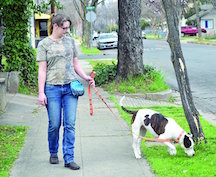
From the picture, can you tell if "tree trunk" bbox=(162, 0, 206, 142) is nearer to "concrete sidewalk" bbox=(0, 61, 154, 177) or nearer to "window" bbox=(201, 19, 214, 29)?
"concrete sidewalk" bbox=(0, 61, 154, 177)

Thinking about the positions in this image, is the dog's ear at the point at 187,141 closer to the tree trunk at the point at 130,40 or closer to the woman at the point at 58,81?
the woman at the point at 58,81

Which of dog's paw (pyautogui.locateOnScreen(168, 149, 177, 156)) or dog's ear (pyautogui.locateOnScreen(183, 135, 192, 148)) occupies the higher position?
dog's ear (pyautogui.locateOnScreen(183, 135, 192, 148))

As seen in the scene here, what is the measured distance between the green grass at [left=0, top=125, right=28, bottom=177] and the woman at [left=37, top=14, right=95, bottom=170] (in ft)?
2.45

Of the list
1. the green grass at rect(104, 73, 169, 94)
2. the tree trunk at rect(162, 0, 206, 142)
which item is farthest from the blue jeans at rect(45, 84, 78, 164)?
the green grass at rect(104, 73, 169, 94)

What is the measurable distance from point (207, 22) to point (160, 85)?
219 feet

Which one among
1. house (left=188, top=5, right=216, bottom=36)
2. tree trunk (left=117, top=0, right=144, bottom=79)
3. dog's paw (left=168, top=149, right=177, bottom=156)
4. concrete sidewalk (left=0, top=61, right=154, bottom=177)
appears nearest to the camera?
concrete sidewalk (left=0, top=61, right=154, bottom=177)

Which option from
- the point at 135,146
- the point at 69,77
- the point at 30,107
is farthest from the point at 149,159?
the point at 30,107

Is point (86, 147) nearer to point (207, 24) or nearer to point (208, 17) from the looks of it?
point (208, 17)

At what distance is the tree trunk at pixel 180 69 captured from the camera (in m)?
6.68

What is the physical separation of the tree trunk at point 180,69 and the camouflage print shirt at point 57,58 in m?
1.56

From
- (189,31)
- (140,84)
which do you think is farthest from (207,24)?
(140,84)

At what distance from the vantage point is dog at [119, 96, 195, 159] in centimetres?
616

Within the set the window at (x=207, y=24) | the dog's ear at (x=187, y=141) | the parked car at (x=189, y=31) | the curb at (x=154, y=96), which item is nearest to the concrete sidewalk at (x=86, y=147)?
the dog's ear at (x=187, y=141)

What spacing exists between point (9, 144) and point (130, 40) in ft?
22.8
